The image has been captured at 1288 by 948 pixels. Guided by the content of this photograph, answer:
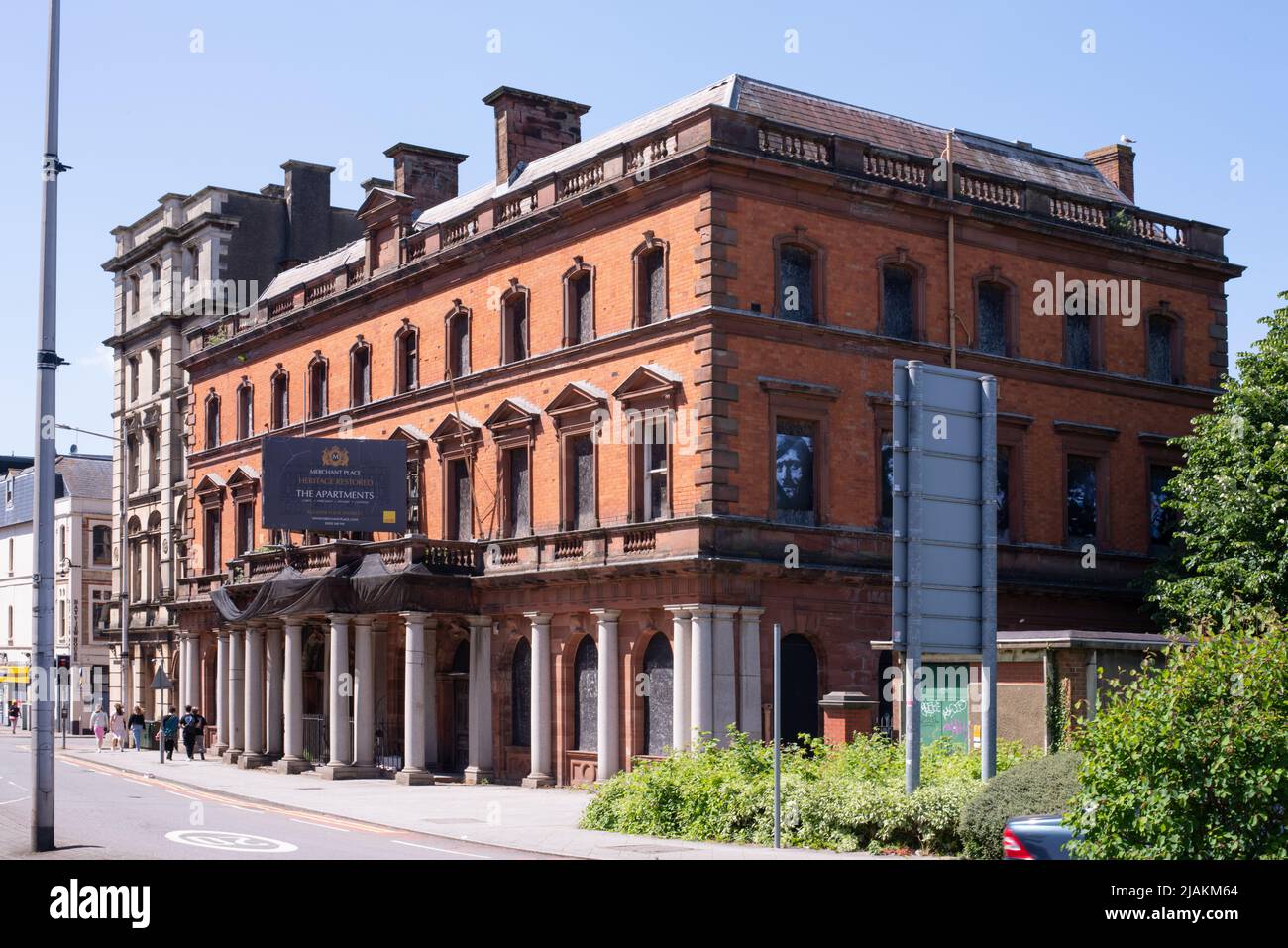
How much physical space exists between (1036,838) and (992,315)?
27.5 m

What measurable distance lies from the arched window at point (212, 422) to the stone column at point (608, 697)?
26.0m

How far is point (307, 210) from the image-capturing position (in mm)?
69750

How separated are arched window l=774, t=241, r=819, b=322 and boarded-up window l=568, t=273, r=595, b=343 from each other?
5088 mm

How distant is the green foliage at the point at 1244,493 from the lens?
35.7 metres

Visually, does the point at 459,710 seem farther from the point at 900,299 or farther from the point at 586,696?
the point at 900,299

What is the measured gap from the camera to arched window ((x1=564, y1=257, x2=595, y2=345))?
3959cm

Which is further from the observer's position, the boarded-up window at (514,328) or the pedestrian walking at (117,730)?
the pedestrian walking at (117,730)

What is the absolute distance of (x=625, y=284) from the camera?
38156 millimetres

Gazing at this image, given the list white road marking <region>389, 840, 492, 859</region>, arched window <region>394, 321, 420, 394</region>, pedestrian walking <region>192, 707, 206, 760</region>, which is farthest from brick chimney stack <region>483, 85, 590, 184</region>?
white road marking <region>389, 840, 492, 859</region>

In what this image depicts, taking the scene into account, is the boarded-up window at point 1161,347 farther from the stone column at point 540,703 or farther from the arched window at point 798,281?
the stone column at point 540,703

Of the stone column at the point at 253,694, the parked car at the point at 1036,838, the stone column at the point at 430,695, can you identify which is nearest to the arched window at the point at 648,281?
the stone column at the point at 430,695

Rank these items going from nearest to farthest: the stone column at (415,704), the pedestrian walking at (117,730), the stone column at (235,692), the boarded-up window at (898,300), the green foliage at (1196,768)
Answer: the green foliage at (1196,768) < the boarded-up window at (898,300) < the stone column at (415,704) < the stone column at (235,692) < the pedestrian walking at (117,730)

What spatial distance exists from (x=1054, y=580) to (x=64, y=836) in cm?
2508

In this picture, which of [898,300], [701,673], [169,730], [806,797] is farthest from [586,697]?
[169,730]
